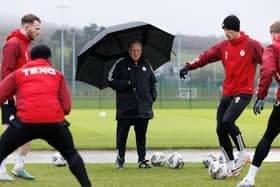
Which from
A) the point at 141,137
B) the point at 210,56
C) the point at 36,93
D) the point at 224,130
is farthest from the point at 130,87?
the point at 36,93

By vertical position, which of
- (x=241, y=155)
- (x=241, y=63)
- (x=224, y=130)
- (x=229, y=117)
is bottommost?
(x=241, y=155)

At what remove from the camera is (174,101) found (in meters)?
54.7

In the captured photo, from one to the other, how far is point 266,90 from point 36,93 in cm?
286

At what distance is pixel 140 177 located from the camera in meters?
10.7

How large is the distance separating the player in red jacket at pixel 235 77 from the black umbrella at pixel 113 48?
1.86 m

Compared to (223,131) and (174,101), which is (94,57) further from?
(174,101)

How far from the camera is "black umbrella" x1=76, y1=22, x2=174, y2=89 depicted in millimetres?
12021

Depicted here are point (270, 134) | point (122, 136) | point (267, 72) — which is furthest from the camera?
point (122, 136)

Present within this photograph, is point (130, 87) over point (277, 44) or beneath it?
beneath

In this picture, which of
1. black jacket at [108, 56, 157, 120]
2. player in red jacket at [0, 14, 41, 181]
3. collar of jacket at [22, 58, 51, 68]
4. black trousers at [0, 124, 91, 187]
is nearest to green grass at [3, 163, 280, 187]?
player in red jacket at [0, 14, 41, 181]

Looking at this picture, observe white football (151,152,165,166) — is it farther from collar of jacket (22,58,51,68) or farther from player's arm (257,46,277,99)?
collar of jacket (22,58,51,68)

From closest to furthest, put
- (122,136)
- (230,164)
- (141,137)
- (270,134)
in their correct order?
1. (270,134)
2. (230,164)
3. (122,136)
4. (141,137)

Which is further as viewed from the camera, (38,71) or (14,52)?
(14,52)

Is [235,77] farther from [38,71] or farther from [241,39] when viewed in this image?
[38,71]
